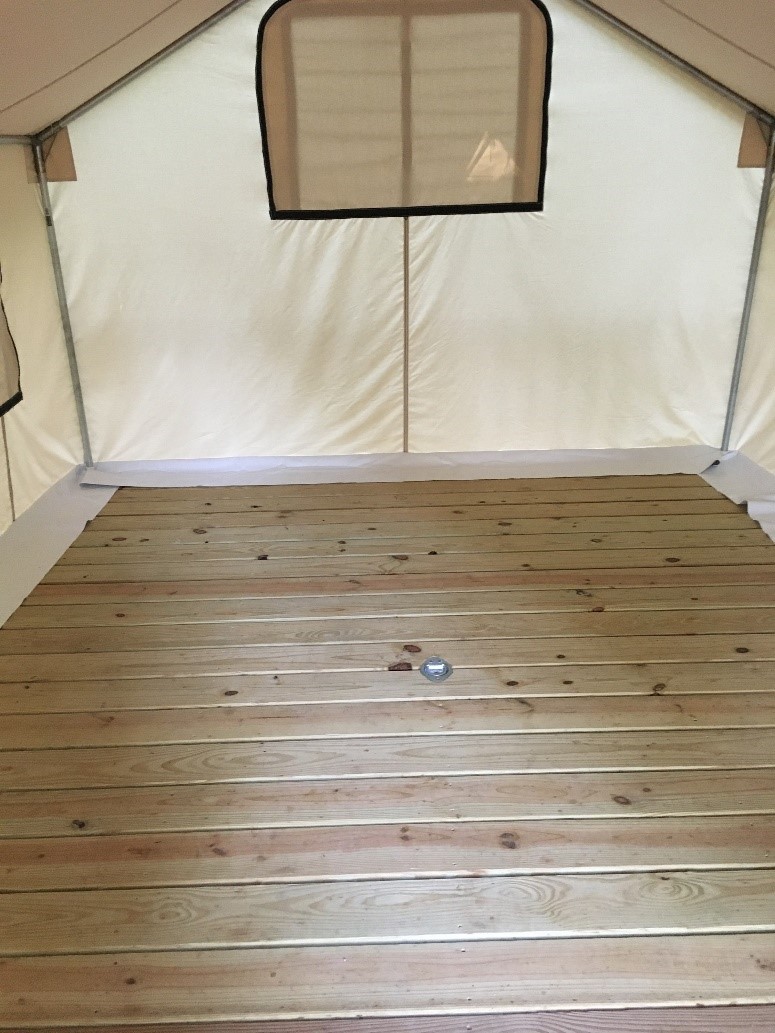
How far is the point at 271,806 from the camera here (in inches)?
65.4

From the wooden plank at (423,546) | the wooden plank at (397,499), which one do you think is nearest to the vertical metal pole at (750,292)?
the wooden plank at (397,499)

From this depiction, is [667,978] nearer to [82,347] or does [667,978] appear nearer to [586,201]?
[586,201]

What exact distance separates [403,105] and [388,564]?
5.63 ft

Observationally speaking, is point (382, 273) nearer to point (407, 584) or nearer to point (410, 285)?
point (410, 285)

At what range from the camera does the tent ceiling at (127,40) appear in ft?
6.06

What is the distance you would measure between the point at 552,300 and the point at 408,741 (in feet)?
6.77

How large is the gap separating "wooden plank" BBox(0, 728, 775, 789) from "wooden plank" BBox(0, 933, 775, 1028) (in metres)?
0.43

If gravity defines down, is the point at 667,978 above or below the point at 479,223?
A: below

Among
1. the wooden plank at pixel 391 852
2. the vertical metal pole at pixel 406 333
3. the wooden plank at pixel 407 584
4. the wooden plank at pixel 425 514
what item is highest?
the vertical metal pole at pixel 406 333

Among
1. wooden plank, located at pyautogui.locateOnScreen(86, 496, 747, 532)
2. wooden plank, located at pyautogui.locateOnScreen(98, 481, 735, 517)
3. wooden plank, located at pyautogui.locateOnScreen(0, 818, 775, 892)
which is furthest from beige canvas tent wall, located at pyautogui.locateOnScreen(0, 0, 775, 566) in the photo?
wooden plank, located at pyautogui.locateOnScreen(0, 818, 775, 892)

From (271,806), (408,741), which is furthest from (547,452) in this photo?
(271,806)

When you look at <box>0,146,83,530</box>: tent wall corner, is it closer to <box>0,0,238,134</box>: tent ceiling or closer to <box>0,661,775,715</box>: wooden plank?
<box>0,0,238,134</box>: tent ceiling

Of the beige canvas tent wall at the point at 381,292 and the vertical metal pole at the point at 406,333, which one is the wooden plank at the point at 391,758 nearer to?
the beige canvas tent wall at the point at 381,292

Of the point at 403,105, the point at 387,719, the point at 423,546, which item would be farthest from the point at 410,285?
the point at 387,719
